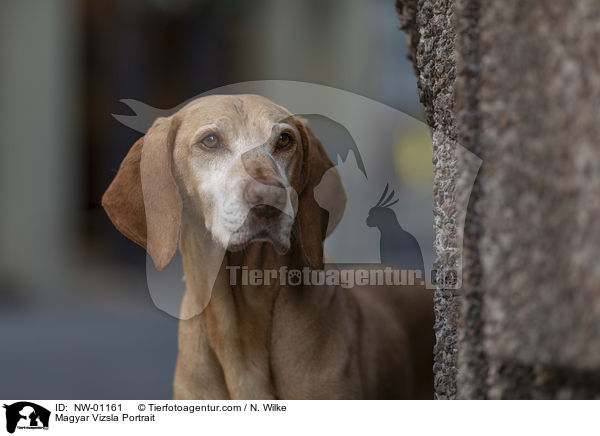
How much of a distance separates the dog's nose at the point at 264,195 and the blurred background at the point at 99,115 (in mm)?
625

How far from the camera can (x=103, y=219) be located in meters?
3.11

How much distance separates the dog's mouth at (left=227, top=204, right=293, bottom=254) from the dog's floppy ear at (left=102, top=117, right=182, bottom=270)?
0.90ft

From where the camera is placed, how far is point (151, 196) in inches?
79.4

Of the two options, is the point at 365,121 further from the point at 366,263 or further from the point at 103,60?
the point at 103,60

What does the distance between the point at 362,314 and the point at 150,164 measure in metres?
0.96

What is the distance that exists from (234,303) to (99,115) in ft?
5.48

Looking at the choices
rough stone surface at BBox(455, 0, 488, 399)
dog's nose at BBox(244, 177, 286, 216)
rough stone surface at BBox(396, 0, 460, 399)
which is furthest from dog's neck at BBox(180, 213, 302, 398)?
rough stone surface at BBox(455, 0, 488, 399)

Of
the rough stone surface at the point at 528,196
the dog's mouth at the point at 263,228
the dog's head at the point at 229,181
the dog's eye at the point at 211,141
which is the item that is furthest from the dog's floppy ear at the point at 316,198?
the rough stone surface at the point at 528,196

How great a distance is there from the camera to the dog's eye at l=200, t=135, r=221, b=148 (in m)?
1.92
